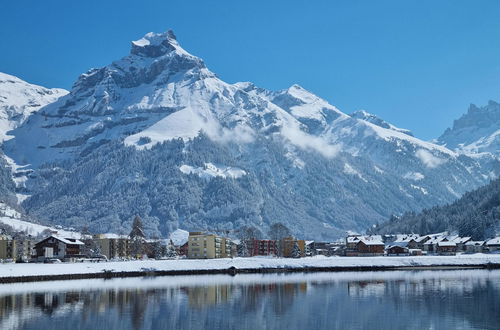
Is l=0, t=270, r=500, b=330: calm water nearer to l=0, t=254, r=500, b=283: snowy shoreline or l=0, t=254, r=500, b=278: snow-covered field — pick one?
l=0, t=254, r=500, b=283: snowy shoreline

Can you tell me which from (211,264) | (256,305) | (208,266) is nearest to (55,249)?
(211,264)

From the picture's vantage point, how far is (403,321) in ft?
207

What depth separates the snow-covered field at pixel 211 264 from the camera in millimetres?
130750

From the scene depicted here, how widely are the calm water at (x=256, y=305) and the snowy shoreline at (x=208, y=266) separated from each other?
19.4m

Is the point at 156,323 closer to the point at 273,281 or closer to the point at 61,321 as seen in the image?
the point at 61,321

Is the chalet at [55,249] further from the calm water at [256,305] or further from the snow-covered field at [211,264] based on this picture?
the calm water at [256,305]

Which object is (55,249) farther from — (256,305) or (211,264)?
(256,305)

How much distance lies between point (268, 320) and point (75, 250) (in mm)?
125242

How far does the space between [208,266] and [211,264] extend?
1.51m

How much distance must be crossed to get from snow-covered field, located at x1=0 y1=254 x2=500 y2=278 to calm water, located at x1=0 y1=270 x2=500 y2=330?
22.5m

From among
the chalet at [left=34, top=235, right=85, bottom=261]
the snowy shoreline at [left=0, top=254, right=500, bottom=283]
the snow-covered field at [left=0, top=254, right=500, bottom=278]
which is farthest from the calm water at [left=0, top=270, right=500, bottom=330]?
the chalet at [left=34, top=235, right=85, bottom=261]

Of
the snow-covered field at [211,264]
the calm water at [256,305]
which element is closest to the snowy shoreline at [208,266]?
the snow-covered field at [211,264]

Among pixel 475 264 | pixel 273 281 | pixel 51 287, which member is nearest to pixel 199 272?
pixel 273 281

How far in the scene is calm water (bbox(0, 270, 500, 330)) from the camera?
206 feet
